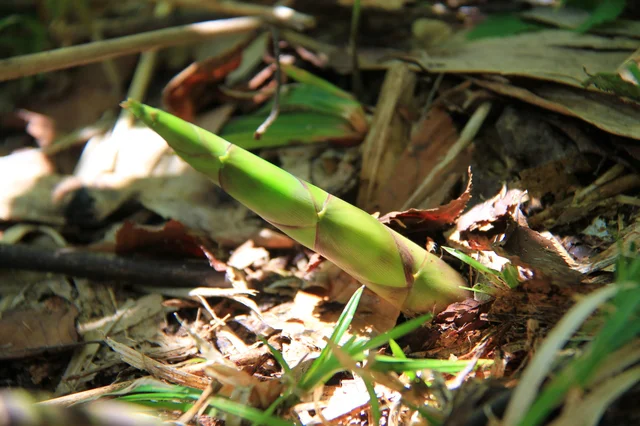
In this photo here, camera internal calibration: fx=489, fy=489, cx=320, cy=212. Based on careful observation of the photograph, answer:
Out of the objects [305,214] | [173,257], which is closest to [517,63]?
[305,214]

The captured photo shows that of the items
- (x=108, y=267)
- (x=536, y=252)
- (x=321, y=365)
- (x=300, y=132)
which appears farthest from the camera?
(x=300, y=132)

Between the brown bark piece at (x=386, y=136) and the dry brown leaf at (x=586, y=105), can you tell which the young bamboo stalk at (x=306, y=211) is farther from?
the dry brown leaf at (x=586, y=105)

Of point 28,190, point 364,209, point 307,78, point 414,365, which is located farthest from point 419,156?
point 28,190

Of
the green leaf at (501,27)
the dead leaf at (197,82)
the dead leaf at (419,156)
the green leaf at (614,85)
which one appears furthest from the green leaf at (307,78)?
the green leaf at (614,85)

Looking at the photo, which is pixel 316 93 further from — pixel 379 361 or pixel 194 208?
pixel 379 361

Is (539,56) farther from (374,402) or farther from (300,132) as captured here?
(374,402)

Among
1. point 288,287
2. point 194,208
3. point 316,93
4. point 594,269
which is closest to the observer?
point 594,269

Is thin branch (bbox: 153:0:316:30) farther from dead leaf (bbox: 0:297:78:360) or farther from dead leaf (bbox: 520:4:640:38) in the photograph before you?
dead leaf (bbox: 0:297:78:360)
